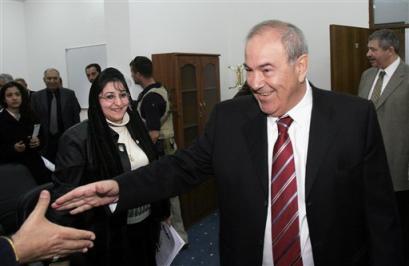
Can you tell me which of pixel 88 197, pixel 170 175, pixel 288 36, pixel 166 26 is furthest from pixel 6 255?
pixel 166 26

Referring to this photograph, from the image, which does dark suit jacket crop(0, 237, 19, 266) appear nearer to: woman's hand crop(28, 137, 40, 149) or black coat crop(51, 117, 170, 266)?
black coat crop(51, 117, 170, 266)

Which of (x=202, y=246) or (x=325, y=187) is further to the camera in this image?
(x=202, y=246)

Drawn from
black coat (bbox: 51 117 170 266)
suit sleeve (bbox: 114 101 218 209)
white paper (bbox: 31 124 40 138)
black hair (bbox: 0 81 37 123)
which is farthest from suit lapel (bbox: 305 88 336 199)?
black hair (bbox: 0 81 37 123)

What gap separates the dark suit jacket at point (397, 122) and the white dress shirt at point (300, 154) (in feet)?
6.33

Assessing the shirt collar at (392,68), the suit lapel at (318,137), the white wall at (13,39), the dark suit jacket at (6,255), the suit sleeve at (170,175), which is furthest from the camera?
the white wall at (13,39)

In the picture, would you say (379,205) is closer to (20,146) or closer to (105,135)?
(105,135)

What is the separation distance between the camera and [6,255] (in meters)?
1.21

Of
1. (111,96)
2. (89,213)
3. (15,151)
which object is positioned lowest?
(89,213)

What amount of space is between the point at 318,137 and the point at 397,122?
79.9 inches

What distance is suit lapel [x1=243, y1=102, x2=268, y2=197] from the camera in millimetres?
1422

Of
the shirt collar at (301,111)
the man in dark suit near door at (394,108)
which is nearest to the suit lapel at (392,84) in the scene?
the man in dark suit near door at (394,108)

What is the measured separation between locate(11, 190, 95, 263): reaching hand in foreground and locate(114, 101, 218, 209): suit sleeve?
232 mm

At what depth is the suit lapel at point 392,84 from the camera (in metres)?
3.15

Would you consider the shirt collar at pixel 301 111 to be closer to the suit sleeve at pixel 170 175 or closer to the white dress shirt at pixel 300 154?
the white dress shirt at pixel 300 154
